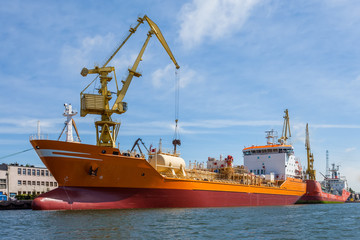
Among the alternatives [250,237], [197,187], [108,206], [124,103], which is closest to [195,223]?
[250,237]

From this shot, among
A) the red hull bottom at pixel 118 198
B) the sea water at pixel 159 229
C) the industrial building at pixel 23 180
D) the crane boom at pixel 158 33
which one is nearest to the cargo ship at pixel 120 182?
the red hull bottom at pixel 118 198

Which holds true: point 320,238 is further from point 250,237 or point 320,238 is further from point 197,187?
point 197,187

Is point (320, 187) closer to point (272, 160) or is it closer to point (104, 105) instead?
point (272, 160)

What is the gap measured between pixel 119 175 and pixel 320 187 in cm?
4555

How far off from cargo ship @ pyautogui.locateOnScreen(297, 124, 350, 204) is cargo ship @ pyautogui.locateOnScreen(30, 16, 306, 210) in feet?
62.6

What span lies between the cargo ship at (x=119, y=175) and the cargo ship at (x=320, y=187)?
19.1 m

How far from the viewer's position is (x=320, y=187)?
63062 mm

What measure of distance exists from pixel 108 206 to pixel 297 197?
3481 cm

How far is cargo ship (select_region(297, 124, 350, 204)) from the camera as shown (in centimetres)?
5968

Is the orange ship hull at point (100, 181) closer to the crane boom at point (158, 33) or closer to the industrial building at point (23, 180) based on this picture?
the crane boom at point (158, 33)

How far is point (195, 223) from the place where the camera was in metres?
21.9

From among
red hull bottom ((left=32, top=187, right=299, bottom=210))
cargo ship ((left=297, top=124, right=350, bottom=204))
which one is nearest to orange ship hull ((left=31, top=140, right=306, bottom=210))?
red hull bottom ((left=32, top=187, right=299, bottom=210))

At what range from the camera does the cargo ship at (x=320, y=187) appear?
59678 mm

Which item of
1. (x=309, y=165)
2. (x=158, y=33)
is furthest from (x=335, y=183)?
(x=158, y=33)
